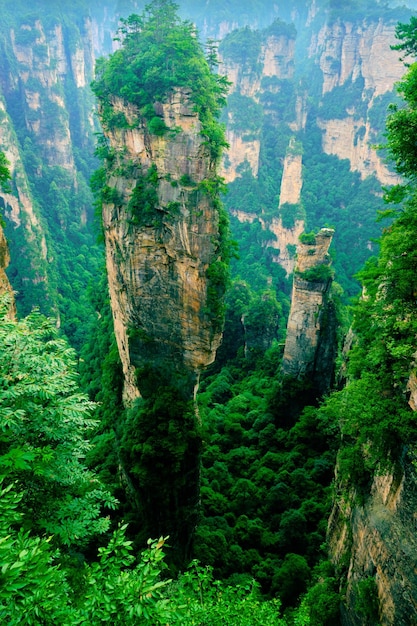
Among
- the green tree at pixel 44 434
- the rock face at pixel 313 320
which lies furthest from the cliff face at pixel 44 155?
the green tree at pixel 44 434

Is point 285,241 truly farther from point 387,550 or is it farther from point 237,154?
point 387,550

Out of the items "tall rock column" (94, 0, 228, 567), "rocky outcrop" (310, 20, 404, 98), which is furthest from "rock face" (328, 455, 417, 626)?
"rocky outcrop" (310, 20, 404, 98)

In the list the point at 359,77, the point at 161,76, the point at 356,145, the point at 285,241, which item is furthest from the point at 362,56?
the point at 161,76

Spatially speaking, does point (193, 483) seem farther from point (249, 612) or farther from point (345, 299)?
point (345, 299)

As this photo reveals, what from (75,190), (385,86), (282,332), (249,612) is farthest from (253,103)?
(249,612)

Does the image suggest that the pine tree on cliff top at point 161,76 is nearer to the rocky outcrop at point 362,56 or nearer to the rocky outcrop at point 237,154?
the rocky outcrop at point 237,154
